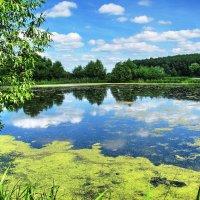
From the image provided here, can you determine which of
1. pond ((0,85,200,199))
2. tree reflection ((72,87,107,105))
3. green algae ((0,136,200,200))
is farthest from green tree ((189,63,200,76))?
green algae ((0,136,200,200))

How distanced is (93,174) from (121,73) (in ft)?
172

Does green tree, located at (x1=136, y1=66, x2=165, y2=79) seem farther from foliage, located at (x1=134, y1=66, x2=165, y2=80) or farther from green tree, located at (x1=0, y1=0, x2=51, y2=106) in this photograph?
green tree, located at (x1=0, y1=0, x2=51, y2=106)

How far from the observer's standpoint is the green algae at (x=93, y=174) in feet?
21.6

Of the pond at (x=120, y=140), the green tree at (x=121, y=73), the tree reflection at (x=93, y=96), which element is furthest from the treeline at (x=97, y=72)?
the pond at (x=120, y=140)

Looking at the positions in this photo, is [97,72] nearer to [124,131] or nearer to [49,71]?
[49,71]

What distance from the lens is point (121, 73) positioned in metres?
59.6

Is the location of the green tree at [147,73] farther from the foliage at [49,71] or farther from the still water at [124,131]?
the still water at [124,131]

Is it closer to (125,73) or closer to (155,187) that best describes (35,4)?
(155,187)

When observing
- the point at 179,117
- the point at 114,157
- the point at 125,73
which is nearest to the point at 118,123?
the point at 179,117

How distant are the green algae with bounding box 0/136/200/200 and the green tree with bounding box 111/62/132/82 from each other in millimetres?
49396

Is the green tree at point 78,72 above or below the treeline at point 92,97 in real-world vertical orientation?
above

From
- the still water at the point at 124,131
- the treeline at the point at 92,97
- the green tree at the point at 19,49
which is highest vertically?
→ the green tree at the point at 19,49

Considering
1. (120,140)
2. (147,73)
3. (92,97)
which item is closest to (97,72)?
(147,73)

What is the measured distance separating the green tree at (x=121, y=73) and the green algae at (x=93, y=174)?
49.4 meters
